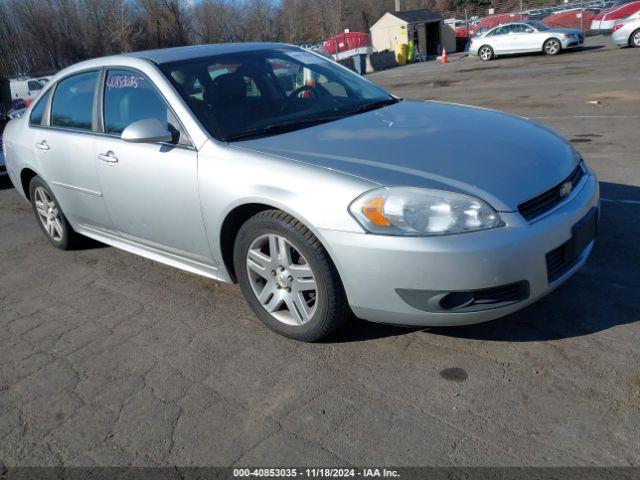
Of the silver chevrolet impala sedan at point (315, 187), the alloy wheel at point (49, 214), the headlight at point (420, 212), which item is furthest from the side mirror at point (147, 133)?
the alloy wheel at point (49, 214)

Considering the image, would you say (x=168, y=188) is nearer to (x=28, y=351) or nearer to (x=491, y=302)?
(x=28, y=351)

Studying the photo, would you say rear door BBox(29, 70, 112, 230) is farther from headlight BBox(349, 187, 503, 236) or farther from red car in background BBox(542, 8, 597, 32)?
red car in background BBox(542, 8, 597, 32)

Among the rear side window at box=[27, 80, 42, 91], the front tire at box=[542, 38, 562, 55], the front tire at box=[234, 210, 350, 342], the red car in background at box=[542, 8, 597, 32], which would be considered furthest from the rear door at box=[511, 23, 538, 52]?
the front tire at box=[234, 210, 350, 342]

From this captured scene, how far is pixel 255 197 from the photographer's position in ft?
10.4

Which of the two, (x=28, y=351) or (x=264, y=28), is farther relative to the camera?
(x=264, y=28)

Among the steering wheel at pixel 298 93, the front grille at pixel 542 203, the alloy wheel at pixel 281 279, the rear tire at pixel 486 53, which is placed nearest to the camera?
the front grille at pixel 542 203

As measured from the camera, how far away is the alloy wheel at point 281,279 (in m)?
3.16

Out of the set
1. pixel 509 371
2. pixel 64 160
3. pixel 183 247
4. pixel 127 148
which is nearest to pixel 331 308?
pixel 509 371

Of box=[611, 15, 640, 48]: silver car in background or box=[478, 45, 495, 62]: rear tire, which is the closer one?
box=[611, 15, 640, 48]: silver car in background

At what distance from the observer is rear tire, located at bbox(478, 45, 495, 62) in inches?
1046

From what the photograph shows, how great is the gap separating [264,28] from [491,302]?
6414 centimetres

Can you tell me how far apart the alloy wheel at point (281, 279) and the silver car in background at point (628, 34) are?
74.5 ft

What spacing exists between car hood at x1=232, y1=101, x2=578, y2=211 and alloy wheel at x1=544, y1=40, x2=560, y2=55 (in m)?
23.0

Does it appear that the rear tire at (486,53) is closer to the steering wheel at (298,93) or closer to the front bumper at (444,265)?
the steering wheel at (298,93)
